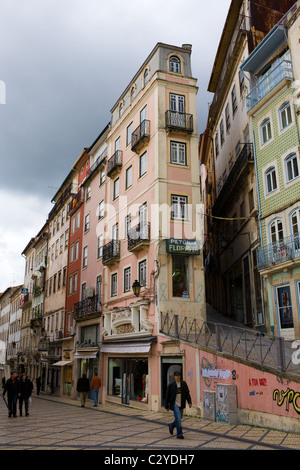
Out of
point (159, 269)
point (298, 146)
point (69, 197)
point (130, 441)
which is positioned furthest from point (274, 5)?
point (130, 441)

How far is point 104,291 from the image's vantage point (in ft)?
86.1

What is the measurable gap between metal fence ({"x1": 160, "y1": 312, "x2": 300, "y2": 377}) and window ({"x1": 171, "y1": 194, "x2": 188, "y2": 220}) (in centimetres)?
485

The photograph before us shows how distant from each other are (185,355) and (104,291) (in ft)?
35.8

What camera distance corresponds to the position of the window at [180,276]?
19.5 meters

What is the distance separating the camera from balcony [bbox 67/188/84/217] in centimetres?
3515

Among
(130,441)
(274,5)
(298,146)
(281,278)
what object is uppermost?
(274,5)

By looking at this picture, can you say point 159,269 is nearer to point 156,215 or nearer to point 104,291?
point 156,215

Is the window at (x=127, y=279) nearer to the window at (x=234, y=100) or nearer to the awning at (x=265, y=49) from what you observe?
the awning at (x=265, y=49)

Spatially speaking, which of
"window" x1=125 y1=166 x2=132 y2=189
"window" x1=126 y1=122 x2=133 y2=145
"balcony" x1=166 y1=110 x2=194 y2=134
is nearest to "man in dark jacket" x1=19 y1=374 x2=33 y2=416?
"window" x1=125 y1=166 x2=132 y2=189

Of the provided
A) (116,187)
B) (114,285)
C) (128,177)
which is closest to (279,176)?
(128,177)

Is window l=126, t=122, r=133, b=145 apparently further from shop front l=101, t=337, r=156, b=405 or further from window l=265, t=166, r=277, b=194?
shop front l=101, t=337, r=156, b=405

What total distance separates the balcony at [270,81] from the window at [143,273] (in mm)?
10327

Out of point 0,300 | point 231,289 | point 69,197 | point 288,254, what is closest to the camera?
point 288,254

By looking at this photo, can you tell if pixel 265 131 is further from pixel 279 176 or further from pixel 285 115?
pixel 279 176
